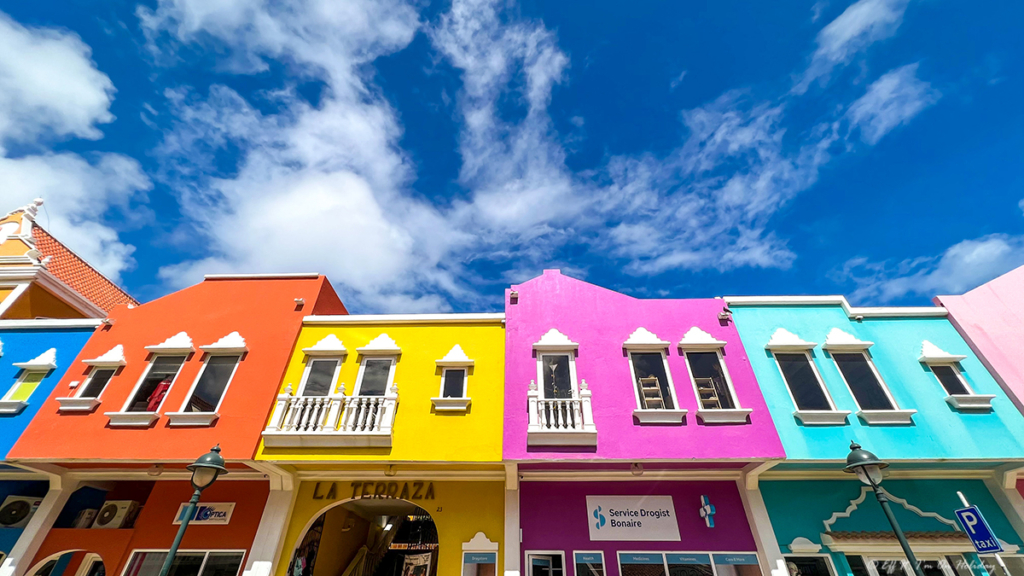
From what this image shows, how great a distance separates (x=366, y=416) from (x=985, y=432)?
1539 cm

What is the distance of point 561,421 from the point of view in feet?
35.8

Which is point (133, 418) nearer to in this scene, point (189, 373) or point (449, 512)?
point (189, 373)

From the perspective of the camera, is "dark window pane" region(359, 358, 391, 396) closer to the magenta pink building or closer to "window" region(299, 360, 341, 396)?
"window" region(299, 360, 341, 396)

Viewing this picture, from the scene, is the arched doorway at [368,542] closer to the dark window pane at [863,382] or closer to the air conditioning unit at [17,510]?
the air conditioning unit at [17,510]

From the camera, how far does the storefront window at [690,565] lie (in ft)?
34.9

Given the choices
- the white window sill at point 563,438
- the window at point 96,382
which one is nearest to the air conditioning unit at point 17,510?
the window at point 96,382

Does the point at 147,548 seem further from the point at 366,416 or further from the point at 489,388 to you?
the point at 489,388

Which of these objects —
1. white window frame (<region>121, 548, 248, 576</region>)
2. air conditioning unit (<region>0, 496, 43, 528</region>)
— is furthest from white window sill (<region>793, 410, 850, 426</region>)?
air conditioning unit (<region>0, 496, 43, 528</region>)

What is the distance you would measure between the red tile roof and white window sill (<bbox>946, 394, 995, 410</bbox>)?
2864cm

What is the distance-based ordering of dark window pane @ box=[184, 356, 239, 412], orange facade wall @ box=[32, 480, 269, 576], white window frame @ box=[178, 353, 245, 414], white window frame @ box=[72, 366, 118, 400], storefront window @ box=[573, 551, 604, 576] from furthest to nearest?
1. white window frame @ box=[72, 366, 118, 400]
2. dark window pane @ box=[184, 356, 239, 412]
3. white window frame @ box=[178, 353, 245, 414]
4. orange facade wall @ box=[32, 480, 269, 576]
5. storefront window @ box=[573, 551, 604, 576]

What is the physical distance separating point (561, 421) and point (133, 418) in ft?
35.9

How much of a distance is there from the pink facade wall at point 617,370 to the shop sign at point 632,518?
5.57 ft

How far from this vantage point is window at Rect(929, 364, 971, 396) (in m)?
11.6

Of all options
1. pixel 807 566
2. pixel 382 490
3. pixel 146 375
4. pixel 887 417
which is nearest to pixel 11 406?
pixel 146 375
